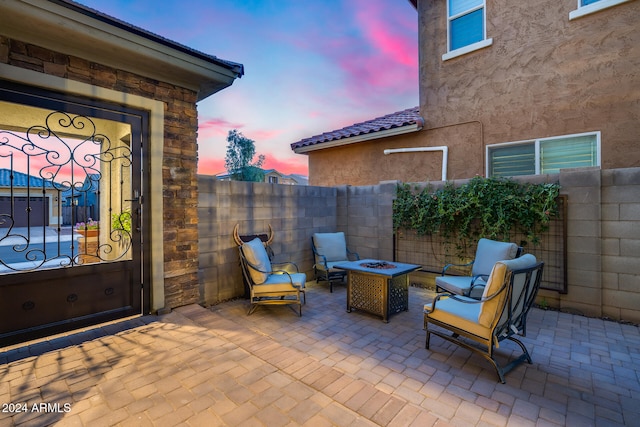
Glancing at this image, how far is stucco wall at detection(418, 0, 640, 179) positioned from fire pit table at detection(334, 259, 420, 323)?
315cm

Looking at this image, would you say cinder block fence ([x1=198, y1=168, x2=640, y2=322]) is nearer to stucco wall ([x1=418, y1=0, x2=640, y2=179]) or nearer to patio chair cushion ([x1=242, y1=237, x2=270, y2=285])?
patio chair cushion ([x1=242, y1=237, x2=270, y2=285])

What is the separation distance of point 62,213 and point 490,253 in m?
5.55

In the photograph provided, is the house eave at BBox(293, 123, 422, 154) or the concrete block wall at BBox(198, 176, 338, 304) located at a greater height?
the house eave at BBox(293, 123, 422, 154)

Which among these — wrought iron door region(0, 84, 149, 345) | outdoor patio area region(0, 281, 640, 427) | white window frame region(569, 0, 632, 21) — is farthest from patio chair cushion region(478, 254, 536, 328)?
white window frame region(569, 0, 632, 21)

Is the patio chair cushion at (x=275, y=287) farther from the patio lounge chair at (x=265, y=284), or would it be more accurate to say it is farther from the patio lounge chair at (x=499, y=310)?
the patio lounge chair at (x=499, y=310)

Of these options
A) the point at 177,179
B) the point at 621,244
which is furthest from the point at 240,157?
the point at 621,244

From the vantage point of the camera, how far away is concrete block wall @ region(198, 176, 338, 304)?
14.3 ft

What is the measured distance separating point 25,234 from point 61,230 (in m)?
0.29

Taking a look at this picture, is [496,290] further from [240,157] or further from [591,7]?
[240,157]

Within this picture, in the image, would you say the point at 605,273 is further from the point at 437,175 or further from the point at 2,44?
the point at 2,44

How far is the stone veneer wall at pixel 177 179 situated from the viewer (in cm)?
352

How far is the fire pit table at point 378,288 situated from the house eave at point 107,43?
→ 326 cm

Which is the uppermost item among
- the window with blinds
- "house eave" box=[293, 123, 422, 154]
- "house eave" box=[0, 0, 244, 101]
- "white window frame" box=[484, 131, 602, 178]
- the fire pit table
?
the window with blinds

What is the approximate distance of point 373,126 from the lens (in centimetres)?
757
